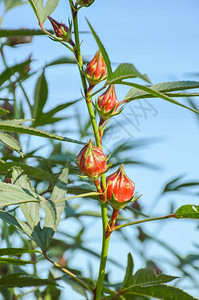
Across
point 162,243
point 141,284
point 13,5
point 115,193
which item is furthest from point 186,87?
point 162,243

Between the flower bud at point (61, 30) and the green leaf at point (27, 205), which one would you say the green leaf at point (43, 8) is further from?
the green leaf at point (27, 205)

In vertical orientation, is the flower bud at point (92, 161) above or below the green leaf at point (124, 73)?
below

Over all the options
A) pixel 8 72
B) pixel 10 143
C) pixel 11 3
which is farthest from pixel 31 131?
pixel 11 3

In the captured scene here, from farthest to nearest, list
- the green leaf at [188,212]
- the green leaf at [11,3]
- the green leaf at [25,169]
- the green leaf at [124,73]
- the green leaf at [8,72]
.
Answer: the green leaf at [11,3] → the green leaf at [8,72] → the green leaf at [25,169] → the green leaf at [188,212] → the green leaf at [124,73]

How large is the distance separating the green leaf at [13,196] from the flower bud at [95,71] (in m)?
0.16

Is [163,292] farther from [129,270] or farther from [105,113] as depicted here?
[105,113]

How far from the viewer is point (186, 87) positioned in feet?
1.85

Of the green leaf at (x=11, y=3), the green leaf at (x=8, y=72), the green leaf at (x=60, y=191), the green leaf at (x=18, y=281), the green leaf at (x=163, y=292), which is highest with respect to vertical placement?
the green leaf at (x=11, y=3)

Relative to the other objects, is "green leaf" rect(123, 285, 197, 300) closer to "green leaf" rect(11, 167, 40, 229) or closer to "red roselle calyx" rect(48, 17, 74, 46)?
"green leaf" rect(11, 167, 40, 229)

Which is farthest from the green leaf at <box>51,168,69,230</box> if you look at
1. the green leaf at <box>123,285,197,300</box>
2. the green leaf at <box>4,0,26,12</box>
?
the green leaf at <box>4,0,26,12</box>

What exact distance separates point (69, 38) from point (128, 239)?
0.80 m

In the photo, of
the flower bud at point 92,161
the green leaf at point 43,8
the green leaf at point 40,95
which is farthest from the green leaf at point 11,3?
the flower bud at point 92,161

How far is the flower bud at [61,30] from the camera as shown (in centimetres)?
61

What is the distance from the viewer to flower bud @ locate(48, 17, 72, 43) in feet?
2.02
